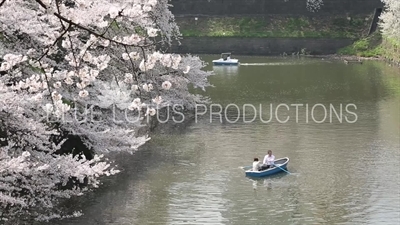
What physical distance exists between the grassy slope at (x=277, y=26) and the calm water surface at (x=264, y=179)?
2791 cm

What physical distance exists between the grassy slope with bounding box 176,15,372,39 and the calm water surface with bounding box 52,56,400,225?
27.9m

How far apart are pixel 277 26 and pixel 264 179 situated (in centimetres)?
4377

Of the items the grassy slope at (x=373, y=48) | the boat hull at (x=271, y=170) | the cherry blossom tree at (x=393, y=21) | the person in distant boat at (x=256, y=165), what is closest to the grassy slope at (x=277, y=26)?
the grassy slope at (x=373, y=48)

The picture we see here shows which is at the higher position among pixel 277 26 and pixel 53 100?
pixel 277 26

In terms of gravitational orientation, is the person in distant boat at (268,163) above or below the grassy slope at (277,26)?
below

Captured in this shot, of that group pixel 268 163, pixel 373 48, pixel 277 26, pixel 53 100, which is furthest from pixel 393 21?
pixel 53 100

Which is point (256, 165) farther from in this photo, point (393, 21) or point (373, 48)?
point (373, 48)

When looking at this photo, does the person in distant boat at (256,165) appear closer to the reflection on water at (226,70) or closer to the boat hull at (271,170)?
the boat hull at (271,170)

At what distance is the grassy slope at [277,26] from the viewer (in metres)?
58.5

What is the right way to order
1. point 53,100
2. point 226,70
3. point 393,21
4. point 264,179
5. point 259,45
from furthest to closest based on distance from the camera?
1. point 259,45
2. point 393,21
3. point 226,70
4. point 264,179
5. point 53,100

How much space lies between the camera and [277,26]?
197ft

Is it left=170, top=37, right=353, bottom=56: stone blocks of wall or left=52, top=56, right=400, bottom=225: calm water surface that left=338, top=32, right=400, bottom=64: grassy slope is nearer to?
left=170, top=37, right=353, bottom=56: stone blocks of wall

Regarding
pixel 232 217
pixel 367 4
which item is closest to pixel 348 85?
pixel 232 217

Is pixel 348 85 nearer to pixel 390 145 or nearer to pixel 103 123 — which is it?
pixel 390 145
